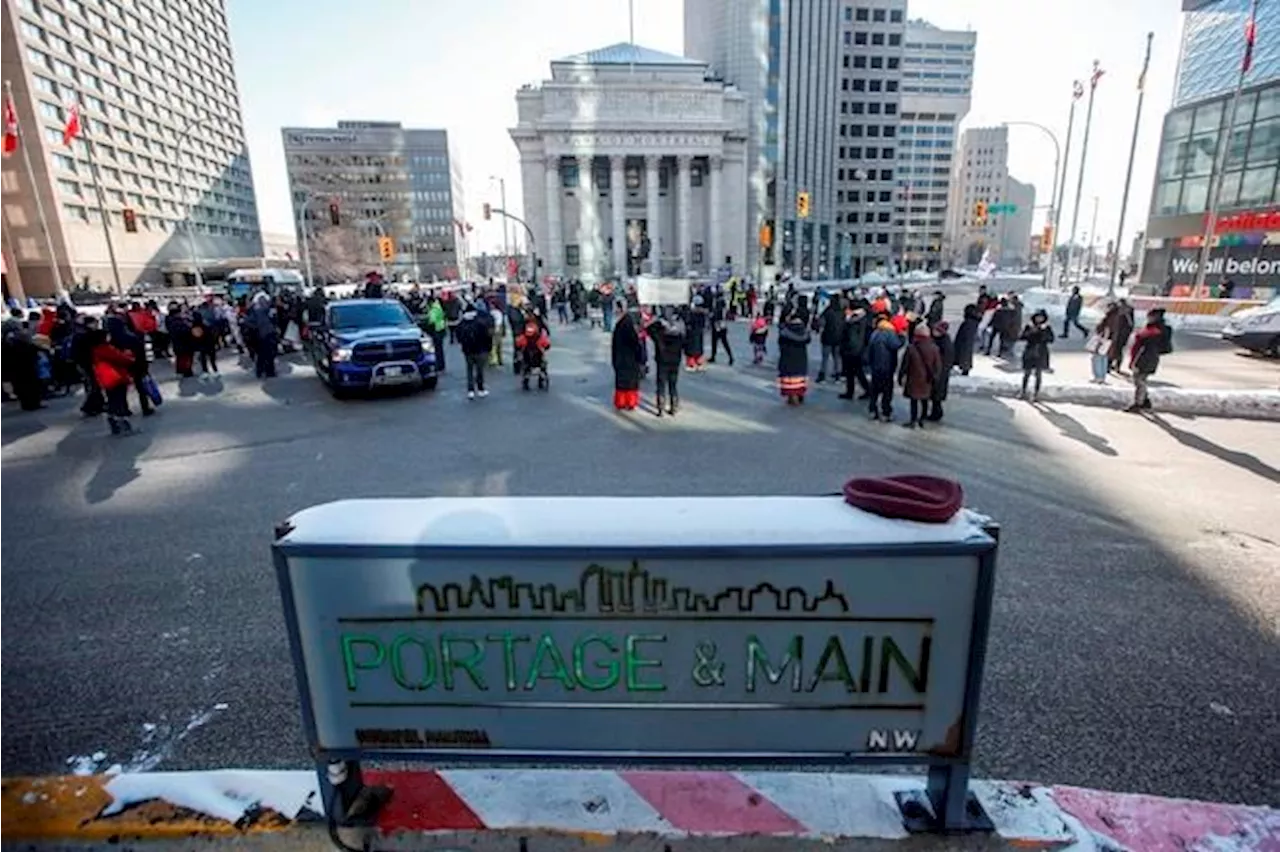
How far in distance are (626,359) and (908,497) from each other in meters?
9.13

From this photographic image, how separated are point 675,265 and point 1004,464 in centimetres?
7557

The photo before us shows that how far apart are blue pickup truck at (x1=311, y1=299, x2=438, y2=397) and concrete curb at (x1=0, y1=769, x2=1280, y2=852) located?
34.4 feet

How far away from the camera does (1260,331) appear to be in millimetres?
16234

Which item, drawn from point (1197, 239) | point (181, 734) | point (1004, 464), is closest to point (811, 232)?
point (1197, 239)

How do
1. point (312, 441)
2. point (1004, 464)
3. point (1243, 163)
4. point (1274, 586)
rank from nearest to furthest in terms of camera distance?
point (1274, 586) < point (1004, 464) < point (312, 441) < point (1243, 163)

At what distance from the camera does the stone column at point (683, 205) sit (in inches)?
3115

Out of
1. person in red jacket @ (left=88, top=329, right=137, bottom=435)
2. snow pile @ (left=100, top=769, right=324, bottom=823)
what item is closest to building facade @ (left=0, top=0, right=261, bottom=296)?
person in red jacket @ (left=88, top=329, right=137, bottom=435)

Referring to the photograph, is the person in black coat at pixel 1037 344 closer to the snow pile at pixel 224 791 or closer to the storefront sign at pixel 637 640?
the storefront sign at pixel 637 640

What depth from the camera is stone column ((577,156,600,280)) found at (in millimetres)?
79938

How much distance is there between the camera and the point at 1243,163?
126ft

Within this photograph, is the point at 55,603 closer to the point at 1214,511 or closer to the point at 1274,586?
the point at 1274,586

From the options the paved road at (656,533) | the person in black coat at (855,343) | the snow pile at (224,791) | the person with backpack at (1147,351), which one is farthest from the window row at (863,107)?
the snow pile at (224,791)

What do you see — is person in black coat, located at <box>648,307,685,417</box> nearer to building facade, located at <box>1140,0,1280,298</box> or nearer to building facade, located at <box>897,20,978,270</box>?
building facade, located at <box>1140,0,1280,298</box>

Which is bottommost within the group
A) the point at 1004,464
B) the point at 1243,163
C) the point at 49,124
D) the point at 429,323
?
the point at 1004,464
